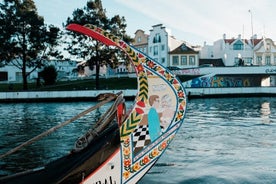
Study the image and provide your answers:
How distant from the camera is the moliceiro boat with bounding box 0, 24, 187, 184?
5.54 metres

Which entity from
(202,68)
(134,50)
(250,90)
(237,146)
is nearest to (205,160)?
(237,146)

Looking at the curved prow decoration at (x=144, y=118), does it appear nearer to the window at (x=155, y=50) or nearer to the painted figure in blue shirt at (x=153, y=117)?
the painted figure in blue shirt at (x=153, y=117)

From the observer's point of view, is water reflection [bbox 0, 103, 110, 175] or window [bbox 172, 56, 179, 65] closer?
water reflection [bbox 0, 103, 110, 175]

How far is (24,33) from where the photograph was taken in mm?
48969

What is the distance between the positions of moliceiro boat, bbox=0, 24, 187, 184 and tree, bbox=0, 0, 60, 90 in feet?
147

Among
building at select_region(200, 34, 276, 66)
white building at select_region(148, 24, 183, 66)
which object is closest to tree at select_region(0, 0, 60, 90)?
white building at select_region(148, 24, 183, 66)

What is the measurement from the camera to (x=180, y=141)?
1462 cm

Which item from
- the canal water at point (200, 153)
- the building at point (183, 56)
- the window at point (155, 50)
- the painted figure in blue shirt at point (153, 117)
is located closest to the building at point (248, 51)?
the building at point (183, 56)

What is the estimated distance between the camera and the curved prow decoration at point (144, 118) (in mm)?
5734

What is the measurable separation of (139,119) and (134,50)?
1.25 metres

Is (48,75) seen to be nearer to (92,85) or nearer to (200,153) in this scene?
(92,85)

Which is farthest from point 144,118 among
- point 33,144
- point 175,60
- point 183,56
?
point 183,56

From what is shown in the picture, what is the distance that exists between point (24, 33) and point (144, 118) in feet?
154

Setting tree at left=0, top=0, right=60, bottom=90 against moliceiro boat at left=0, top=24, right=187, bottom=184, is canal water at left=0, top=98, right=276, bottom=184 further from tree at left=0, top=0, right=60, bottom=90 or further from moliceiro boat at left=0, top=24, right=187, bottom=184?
tree at left=0, top=0, right=60, bottom=90
